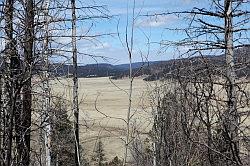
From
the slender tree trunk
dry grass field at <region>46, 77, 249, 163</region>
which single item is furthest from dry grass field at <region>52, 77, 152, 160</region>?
the slender tree trunk

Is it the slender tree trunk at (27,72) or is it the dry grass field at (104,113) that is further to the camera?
the dry grass field at (104,113)

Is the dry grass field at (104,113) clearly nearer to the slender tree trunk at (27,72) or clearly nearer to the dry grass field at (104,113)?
the dry grass field at (104,113)

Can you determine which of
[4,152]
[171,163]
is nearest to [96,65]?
[171,163]

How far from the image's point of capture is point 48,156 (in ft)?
50.5

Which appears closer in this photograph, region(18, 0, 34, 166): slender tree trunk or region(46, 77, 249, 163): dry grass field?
region(18, 0, 34, 166): slender tree trunk

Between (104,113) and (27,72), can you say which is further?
(104,113)

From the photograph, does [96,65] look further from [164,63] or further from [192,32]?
[192,32]

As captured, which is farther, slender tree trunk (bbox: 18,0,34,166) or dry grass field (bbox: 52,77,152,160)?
dry grass field (bbox: 52,77,152,160)

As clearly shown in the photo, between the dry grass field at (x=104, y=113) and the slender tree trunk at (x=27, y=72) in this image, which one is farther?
the dry grass field at (x=104, y=113)

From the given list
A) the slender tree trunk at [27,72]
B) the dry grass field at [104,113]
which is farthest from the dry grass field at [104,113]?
the slender tree trunk at [27,72]

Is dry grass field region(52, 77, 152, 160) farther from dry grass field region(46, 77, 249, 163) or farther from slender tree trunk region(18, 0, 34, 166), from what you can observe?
slender tree trunk region(18, 0, 34, 166)

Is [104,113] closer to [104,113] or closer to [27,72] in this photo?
[104,113]

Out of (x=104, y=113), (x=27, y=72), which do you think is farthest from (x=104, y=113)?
(x=27, y=72)

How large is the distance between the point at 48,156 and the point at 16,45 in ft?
37.0
